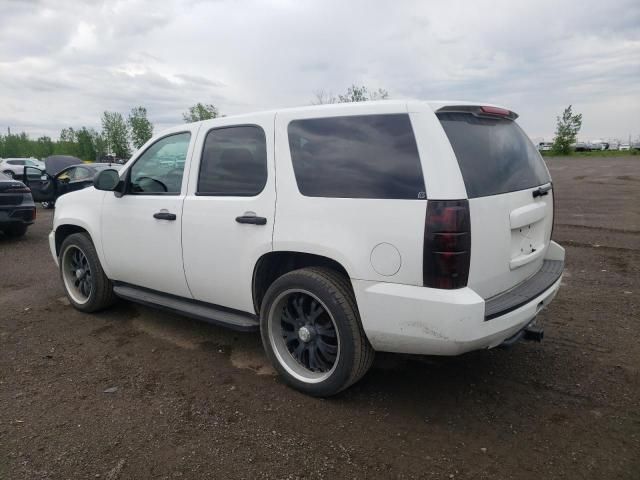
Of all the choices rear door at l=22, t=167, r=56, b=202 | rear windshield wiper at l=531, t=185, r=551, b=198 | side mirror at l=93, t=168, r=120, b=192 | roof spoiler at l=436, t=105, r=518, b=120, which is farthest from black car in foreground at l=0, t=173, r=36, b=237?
rear windshield wiper at l=531, t=185, r=551, b=198

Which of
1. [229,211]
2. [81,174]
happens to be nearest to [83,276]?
[229,211]

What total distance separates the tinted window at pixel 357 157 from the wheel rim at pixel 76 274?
115 inches

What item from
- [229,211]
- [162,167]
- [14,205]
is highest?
[162,167]

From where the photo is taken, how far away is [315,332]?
10.6 ft

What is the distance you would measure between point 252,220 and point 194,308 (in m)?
1.02

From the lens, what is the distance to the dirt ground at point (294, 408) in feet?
8.49

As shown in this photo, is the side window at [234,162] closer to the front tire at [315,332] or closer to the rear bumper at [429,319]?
the front tire at [315,332]

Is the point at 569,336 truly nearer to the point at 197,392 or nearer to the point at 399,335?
the point at 399,335

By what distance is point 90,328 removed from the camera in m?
4.57

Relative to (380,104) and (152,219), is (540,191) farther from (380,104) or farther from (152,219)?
(152,219)

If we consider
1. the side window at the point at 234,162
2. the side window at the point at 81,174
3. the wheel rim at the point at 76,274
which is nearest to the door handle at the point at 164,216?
the side window at the point at 234,162

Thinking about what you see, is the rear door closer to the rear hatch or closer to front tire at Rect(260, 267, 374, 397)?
front tire at Rect(260, 267, 374, 397)

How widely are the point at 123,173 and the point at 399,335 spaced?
2932mm

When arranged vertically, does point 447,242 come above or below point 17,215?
above
